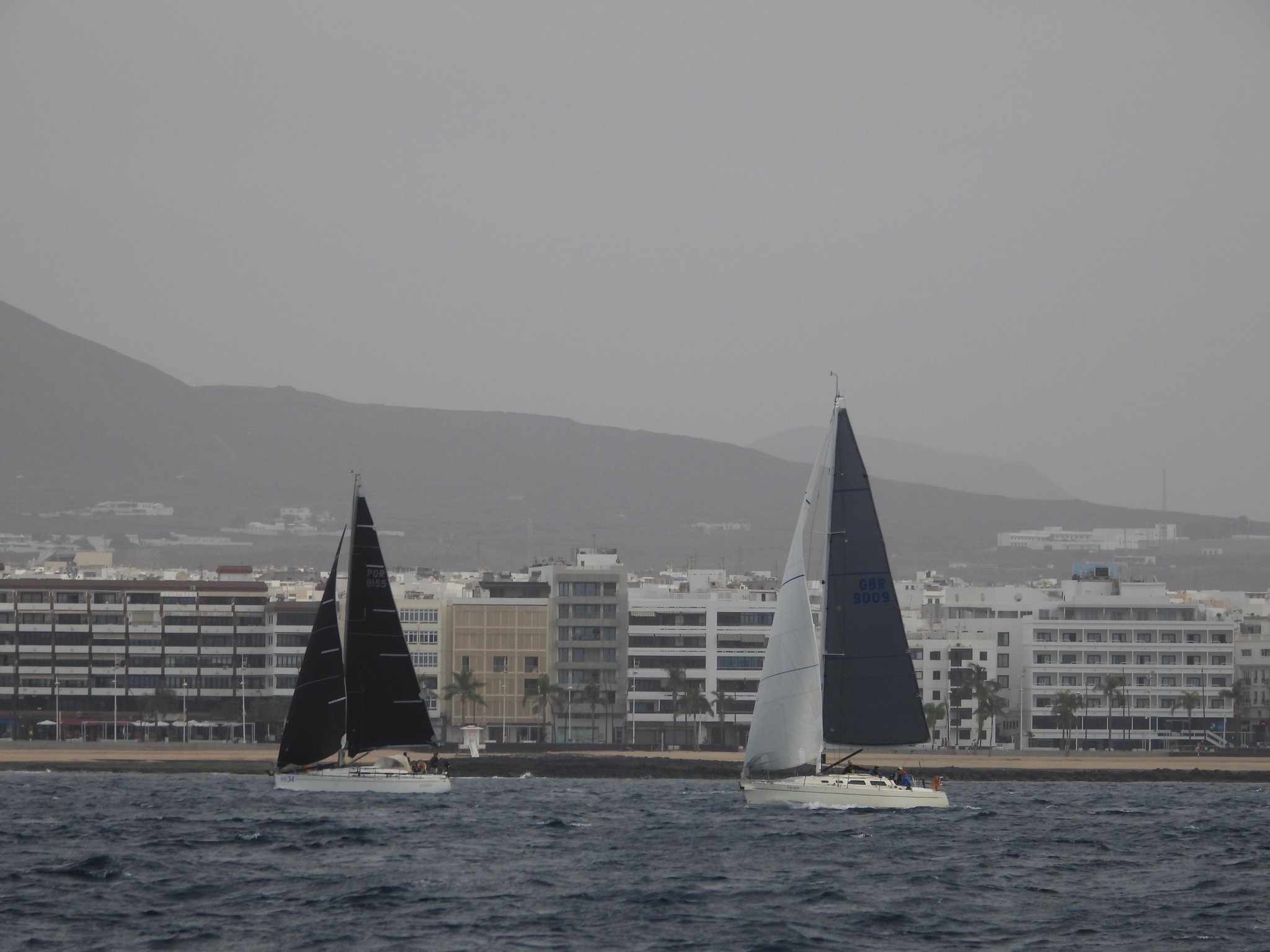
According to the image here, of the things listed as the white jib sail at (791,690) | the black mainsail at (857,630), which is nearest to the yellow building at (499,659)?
the white jib sail at (791,690)

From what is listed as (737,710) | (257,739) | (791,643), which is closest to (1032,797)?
(791,643)

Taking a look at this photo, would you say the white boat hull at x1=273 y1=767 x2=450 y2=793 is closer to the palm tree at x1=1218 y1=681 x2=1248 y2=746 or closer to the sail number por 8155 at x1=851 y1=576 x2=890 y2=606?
the sail number por 8155 at x1=851 y1=576 x2=890 y2=606

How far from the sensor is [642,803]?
239ft

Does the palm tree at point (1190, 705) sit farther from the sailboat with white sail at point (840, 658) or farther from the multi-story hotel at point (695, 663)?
the sailboat with white sail at point (840, 658)

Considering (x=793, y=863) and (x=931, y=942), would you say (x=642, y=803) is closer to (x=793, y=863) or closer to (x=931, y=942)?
(x=793, y=863)

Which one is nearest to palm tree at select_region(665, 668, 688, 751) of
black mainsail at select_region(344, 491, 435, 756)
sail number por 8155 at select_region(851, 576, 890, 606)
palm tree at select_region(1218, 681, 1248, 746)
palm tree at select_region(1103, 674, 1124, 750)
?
palm tree at select_region(1103, 674, 1124, 750)

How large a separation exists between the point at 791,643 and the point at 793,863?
11706mm

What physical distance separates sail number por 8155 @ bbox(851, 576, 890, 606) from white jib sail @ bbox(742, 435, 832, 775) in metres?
1.45

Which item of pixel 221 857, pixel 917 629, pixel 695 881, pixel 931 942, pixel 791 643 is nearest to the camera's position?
pixel 931 942

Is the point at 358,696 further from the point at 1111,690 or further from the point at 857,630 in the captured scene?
the point at 1111,690

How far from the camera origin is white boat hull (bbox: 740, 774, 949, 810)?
5962 cm

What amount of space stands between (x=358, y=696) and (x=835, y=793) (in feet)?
62.1

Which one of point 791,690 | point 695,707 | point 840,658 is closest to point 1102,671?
point 695,707

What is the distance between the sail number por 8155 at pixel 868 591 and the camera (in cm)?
5925
